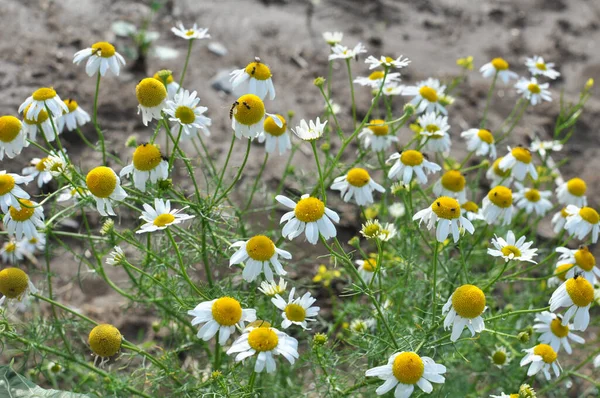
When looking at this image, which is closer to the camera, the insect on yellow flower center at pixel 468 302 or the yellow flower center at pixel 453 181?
the insect on yellow flower center at pixel 468 302

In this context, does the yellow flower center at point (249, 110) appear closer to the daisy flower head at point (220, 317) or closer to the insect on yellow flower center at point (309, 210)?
the insect on yellow flower center at point (309, 210)

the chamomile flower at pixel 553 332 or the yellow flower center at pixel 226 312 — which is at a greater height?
the yellow flower center at pixel 226 312

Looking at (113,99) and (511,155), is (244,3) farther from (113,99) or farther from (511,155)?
(511,155)

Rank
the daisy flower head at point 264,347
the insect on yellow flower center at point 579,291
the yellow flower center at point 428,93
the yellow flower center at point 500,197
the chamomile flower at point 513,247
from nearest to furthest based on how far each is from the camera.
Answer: the daisy flower head at point 264,347, the insect on yellow flower center at point 579,291, the chamomile flower at point 513,247, the yellow flower center at point 500,197, the yellow flower center at point 428,93

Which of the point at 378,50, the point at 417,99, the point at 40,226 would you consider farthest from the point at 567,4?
the point at 40,226

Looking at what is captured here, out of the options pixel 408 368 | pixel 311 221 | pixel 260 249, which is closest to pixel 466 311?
pixel 408 368

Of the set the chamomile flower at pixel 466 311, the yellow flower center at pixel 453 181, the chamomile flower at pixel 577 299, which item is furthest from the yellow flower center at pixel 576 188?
the chamomile flower at pixel 466 311

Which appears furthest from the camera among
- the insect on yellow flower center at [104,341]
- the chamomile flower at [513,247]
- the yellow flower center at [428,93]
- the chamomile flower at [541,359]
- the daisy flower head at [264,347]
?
the yellow flower center at [428,93]
